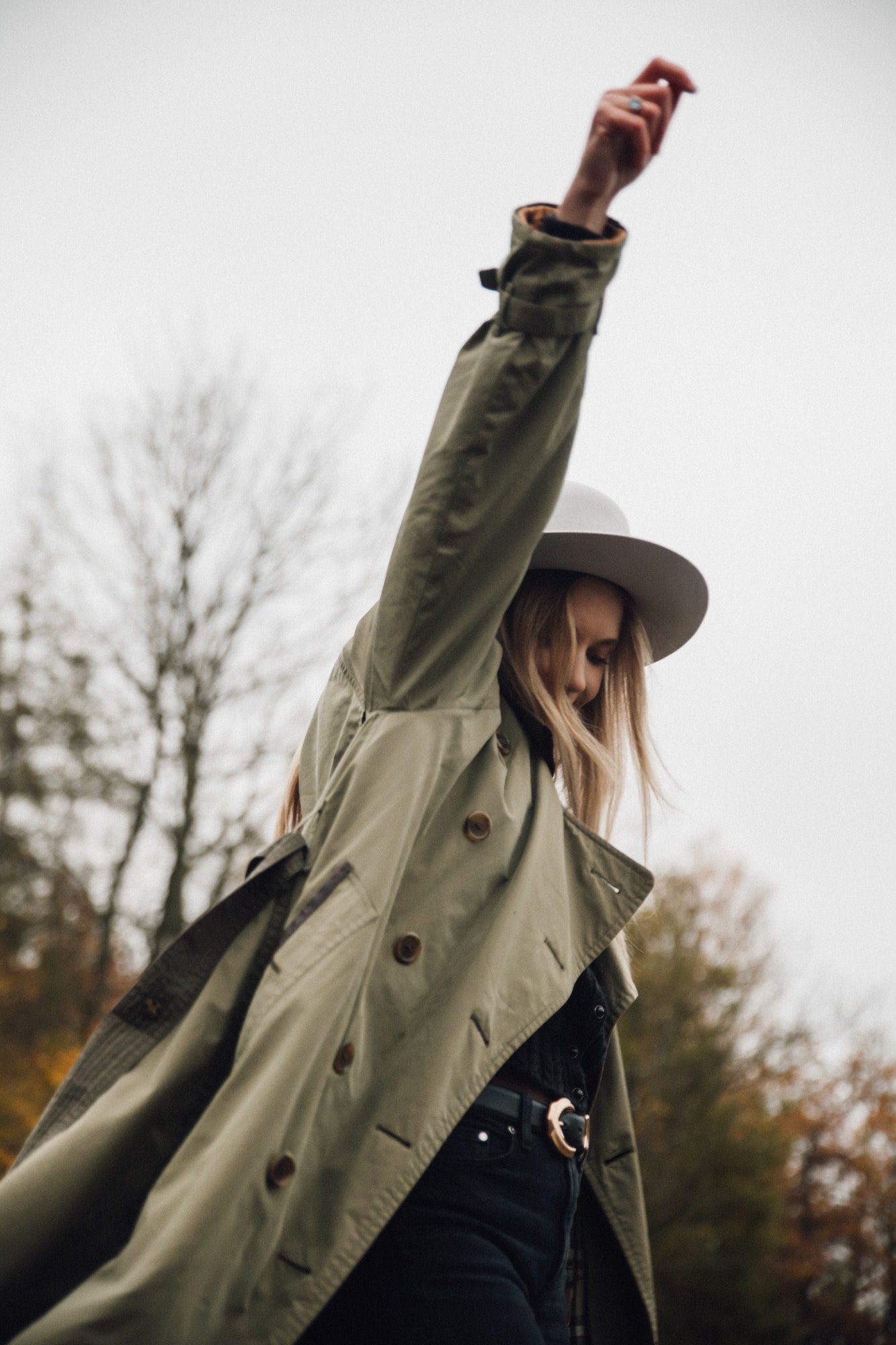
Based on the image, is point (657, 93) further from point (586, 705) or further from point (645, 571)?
point (586, 705)

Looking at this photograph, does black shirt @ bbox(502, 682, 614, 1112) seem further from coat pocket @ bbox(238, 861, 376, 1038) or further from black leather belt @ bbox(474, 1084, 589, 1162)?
coat pocket @ bbox(238, 861, 376, 1038)

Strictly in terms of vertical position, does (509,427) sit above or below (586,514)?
below

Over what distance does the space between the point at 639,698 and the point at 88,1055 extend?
4.95 ft

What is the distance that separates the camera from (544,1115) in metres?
1.67

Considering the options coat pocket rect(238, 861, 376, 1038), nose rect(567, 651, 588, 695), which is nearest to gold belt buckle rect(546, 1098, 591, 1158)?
coat pocket rect(238, 861, 376, 1038)

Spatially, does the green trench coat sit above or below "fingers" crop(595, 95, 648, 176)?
below

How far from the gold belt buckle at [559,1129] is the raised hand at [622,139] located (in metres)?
1.36

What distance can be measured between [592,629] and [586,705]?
32cm

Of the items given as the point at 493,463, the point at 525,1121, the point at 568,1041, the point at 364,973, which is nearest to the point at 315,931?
the point at 364,973

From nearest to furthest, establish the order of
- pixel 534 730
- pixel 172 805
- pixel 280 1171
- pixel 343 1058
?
pixel 280 1171, pixel 343 1058, pixel 534 730, pixel 172 805

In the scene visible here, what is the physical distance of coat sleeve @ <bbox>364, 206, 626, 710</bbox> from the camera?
1560mm

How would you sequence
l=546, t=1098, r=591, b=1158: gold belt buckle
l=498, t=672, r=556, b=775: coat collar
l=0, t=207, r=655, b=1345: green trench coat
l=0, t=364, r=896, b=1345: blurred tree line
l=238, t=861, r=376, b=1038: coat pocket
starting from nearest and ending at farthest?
l=0, t=207, r=655, b=1345: green trench coat < l=238, t=861, r=376, b=1038: coat pocket < l=546, t=1098, r=591, b=1158: gold belt buckle < l=498, t=672, r=556, b=775: coat collar < l=0, t=364, r=896, b=1345: blurred tree line

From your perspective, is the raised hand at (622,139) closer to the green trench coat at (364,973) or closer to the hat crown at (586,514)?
the green trench coat at (364,973)

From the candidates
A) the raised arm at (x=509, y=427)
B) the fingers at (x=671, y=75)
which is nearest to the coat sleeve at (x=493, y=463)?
the raised arm at (x=509, y=427)
